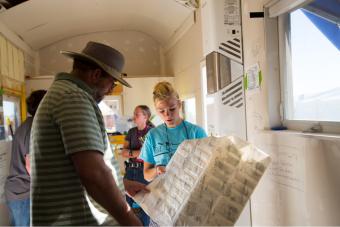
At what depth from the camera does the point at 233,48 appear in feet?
4.98

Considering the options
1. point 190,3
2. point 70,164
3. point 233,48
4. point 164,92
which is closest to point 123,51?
point 190,3

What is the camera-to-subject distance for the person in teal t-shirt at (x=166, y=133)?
1.66 metres

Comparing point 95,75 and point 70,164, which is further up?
point 95,75

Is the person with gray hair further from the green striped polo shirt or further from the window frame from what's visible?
the window frame

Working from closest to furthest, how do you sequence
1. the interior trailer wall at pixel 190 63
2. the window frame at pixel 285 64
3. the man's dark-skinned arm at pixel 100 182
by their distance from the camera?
the man's dark-skinned arm at pixel 100 182, the window frame at pixel 285 64, the interior trailer wall at pixel 190 63

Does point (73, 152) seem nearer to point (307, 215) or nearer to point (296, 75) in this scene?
point (307, 215)

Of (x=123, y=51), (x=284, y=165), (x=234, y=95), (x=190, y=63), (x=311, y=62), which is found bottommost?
(x=284, y=165)

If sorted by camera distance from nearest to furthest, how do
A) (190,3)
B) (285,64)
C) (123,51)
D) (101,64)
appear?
(101,64) → (285,64) → (190,3) → (123,51)

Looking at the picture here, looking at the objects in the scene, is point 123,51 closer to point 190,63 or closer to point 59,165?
point 190,63

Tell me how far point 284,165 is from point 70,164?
0.82 meters

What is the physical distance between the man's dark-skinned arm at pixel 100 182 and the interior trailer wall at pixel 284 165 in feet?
2.09

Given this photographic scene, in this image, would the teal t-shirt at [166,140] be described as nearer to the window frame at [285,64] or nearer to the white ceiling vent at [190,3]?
the window frame at [285,64]

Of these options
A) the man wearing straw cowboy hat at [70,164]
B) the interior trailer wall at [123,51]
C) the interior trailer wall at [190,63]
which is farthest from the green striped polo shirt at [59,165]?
the interior trailer wall at [123,51]

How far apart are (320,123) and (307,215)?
0.33 meters
